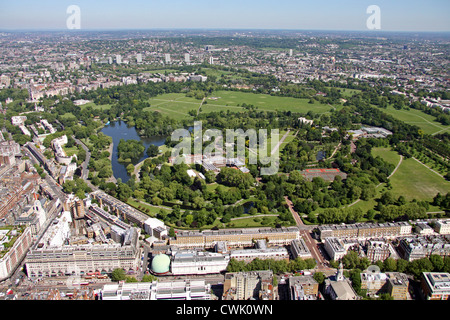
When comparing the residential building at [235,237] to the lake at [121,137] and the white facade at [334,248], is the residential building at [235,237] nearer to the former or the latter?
the white facade at [334,248]

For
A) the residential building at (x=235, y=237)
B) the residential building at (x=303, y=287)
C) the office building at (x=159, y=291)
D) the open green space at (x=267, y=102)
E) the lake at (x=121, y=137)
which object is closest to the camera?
the office building at (x=159, y=291)

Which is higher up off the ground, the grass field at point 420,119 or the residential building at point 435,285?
the grass field at point 420,119

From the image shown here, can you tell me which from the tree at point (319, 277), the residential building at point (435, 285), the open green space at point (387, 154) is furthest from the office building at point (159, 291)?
the open green space at point (387, 154)

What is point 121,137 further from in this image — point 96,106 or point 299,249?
point 299,249

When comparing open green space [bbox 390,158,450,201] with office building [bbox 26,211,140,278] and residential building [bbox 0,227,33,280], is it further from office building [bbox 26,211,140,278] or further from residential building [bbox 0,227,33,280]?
A: residential building [bbox 0,227,33,280]

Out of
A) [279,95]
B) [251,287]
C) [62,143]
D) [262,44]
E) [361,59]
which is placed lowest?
[251,287]

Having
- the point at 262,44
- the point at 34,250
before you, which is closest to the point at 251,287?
the point at 34,250

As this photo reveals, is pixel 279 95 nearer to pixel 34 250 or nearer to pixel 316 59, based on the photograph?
pixel 316 59
